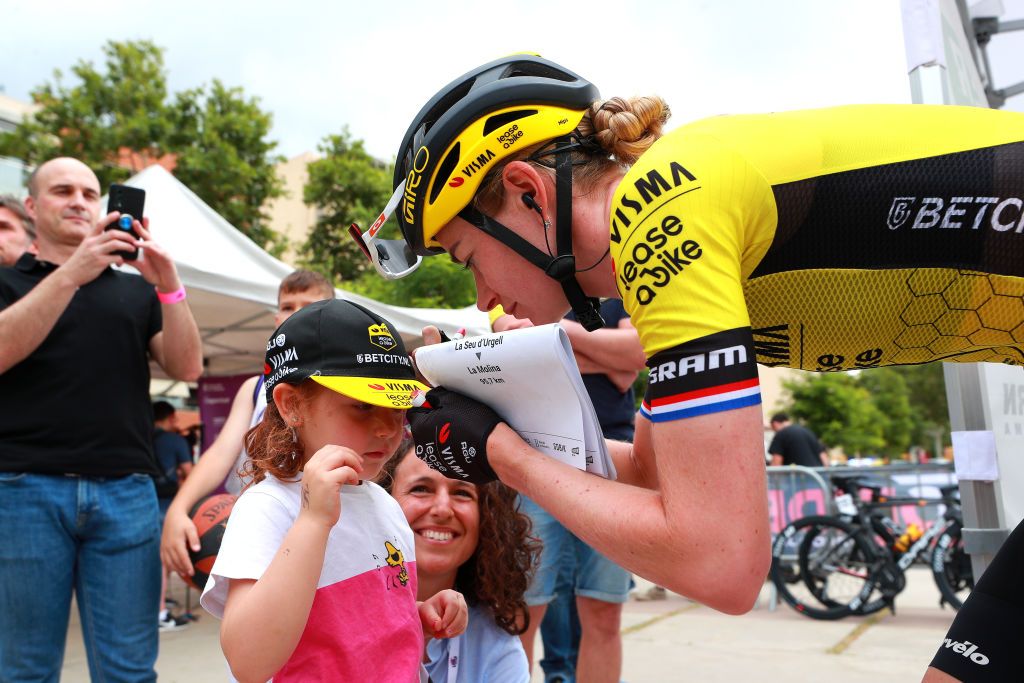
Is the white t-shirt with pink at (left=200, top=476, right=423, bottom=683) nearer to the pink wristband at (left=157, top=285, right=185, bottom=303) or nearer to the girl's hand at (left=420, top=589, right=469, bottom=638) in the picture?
the girl's hand at (left=420, top=589, right=469, bottom=638)

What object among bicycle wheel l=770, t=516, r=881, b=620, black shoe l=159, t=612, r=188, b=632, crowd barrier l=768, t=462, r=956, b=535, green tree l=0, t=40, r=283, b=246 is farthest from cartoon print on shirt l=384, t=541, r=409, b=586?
green tree l=0, t=40, r=283, b=246

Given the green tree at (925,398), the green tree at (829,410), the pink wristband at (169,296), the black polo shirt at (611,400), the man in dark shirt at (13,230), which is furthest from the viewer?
the green tree at (925,398)

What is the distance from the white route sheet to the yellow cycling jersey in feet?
0.54

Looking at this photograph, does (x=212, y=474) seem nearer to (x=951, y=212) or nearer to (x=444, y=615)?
(x=444, y=615)

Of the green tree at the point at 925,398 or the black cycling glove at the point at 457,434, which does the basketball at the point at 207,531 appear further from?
the green tree at the point at 925,398

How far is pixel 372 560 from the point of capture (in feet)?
6.68

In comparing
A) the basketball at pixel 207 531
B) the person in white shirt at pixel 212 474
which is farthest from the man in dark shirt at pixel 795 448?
the basketball at pixel 207 531

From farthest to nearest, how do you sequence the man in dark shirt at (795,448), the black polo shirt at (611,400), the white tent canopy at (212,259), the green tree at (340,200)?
the green tree at (340,200)
the man in dark shirt at (795,448)
the white tent canopy at (212,259)
the black polo shirt at (611,400)

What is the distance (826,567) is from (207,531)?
6.02 m

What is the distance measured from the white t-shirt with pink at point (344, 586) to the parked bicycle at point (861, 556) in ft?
18.3

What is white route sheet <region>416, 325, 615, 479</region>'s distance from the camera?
141 cm

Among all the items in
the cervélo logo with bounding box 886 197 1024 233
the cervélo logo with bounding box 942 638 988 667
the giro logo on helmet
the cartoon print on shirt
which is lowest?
the cervélo logo with bounding box 942 638 988 667

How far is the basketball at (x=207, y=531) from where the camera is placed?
2.88m

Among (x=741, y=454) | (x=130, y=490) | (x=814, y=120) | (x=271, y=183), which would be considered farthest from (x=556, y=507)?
(x=271, y=183)
